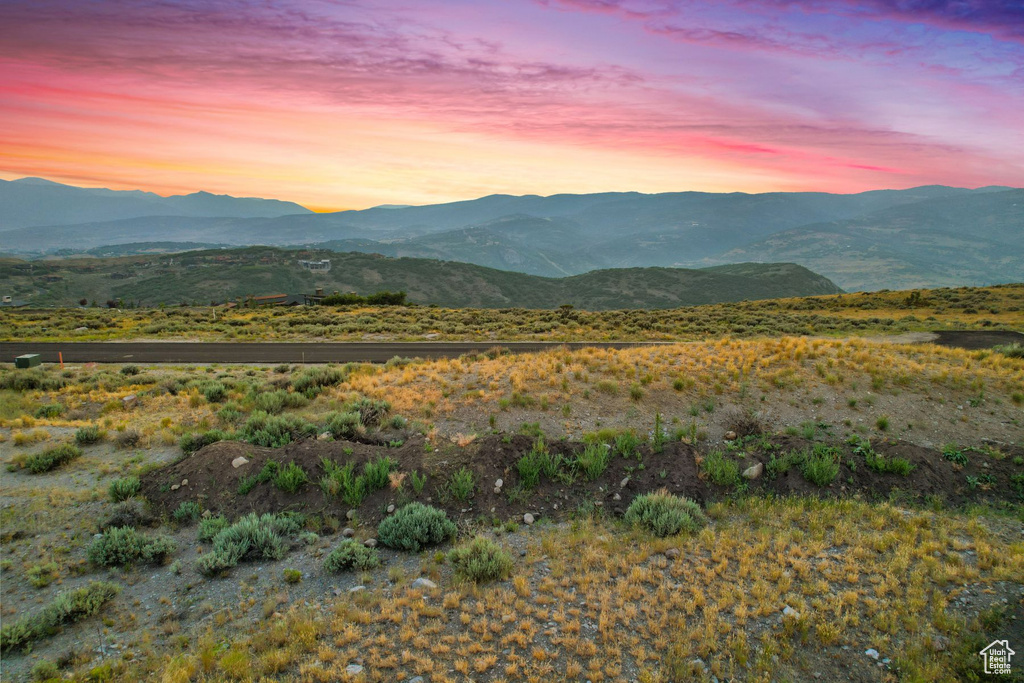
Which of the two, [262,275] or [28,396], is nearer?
[28,396]

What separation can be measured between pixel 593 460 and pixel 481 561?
12.4ft

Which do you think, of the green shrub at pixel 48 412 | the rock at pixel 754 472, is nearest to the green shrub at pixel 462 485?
the rock at pixel 754 472

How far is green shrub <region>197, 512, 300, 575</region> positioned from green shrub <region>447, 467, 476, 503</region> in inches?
117

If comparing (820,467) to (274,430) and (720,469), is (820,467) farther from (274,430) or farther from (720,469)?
(274,430)

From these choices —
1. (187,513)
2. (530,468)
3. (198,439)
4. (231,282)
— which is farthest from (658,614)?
(231,282)

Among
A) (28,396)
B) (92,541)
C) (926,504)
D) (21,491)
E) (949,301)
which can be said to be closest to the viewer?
(92,541)

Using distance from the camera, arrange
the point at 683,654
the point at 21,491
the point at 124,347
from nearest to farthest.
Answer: the point at 683,654 < the point at 21,491 < the point at 124,347

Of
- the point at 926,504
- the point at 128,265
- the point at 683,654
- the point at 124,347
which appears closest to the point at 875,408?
the point at 926,504

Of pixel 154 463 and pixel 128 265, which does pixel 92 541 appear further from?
pixel 128 265

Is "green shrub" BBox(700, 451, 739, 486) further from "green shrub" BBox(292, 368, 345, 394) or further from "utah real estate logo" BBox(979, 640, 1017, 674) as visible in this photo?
"green shrub" BBox(292, 368, 345, 394)

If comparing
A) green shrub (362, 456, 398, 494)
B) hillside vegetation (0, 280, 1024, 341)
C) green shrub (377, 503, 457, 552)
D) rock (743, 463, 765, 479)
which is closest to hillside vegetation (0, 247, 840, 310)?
hillside vegetation (0, 280, 1024, 341)

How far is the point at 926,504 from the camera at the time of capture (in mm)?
8961

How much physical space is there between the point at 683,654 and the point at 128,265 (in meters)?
238

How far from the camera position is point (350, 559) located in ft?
24.3
